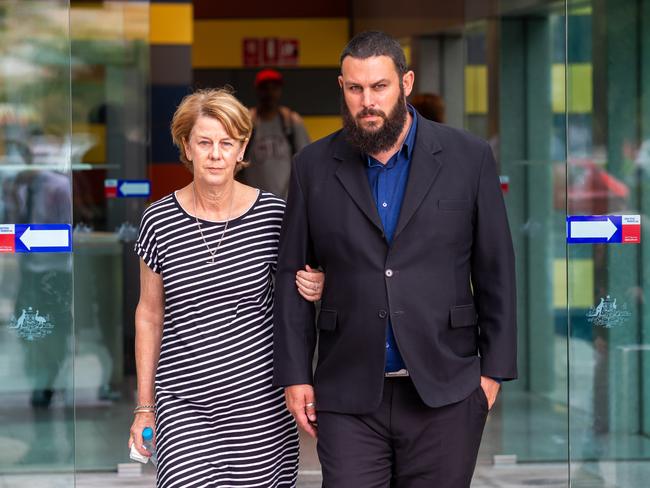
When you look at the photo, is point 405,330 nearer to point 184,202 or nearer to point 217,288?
point 217,288

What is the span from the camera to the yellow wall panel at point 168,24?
31.8 ft

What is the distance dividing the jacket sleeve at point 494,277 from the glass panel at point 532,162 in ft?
13.7

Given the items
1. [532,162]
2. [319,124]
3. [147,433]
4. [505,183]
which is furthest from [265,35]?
[147,433]

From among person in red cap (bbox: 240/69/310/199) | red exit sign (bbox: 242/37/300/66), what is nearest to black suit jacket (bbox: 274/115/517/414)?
person in red cap (bbox: 240/69/310/199)

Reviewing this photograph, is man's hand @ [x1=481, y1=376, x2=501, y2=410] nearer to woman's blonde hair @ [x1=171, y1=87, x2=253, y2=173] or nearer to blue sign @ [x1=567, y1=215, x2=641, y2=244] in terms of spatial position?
woman's blonde hair @ [x1=171, y1=87, x2=253, y2=173]

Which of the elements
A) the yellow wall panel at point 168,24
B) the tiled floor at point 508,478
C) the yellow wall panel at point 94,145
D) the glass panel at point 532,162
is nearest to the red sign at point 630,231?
the tiled floor at point 508,478

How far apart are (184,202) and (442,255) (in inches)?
29.6

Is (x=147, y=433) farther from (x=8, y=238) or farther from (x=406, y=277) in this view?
(x=8, y=238)

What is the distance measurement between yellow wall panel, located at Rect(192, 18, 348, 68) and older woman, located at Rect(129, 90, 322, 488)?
9.32 meters

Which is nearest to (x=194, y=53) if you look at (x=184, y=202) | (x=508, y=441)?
(x=508, y=441)

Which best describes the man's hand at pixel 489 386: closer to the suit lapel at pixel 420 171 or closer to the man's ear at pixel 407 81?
the suit lapel at pixel 420 171

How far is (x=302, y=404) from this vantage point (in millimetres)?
3293

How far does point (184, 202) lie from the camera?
349 centimetres

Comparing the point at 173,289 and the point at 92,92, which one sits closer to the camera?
the point at 173,289
